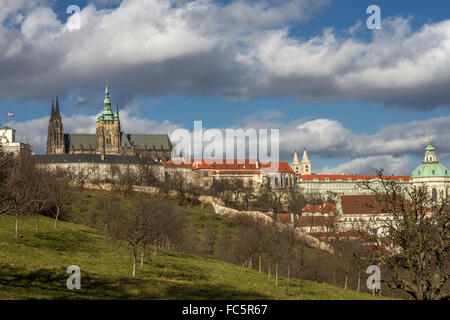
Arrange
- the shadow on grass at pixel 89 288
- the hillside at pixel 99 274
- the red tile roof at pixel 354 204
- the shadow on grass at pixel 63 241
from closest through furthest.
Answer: the shadow on grass at pixel 89 288
the hillside at pixel 99 274
the shadow on grass at pixel 63 241
the red tile roof at pixel 354 204

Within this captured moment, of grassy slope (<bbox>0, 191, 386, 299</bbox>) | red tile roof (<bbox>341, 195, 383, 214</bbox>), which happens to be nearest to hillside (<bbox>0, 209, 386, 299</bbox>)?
grassy slope (<bbox>0, 191, 386, 299</bbox>)

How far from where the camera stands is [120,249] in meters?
53.0

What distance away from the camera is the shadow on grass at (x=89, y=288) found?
25.6 metres

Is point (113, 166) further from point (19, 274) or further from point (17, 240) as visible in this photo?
point (19, 274)

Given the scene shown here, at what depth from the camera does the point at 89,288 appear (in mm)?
28641

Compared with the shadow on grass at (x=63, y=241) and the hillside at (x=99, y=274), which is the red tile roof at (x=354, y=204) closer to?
the hillside at (x=99, y=274)

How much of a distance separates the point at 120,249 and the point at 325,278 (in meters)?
32.2

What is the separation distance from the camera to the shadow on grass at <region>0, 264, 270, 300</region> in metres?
25.6

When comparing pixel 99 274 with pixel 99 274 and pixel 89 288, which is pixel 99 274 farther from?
pixel 89 288

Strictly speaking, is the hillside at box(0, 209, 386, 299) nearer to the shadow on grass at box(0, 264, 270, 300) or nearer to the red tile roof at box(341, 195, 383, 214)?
the shadow on grass at box(0, 264, 270, 300)

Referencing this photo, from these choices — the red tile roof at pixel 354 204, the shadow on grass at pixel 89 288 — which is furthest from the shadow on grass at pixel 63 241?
the red tile roof at pixel 354 204

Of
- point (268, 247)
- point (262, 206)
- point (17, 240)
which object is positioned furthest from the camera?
point (262, 206)

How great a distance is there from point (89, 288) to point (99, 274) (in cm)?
609
